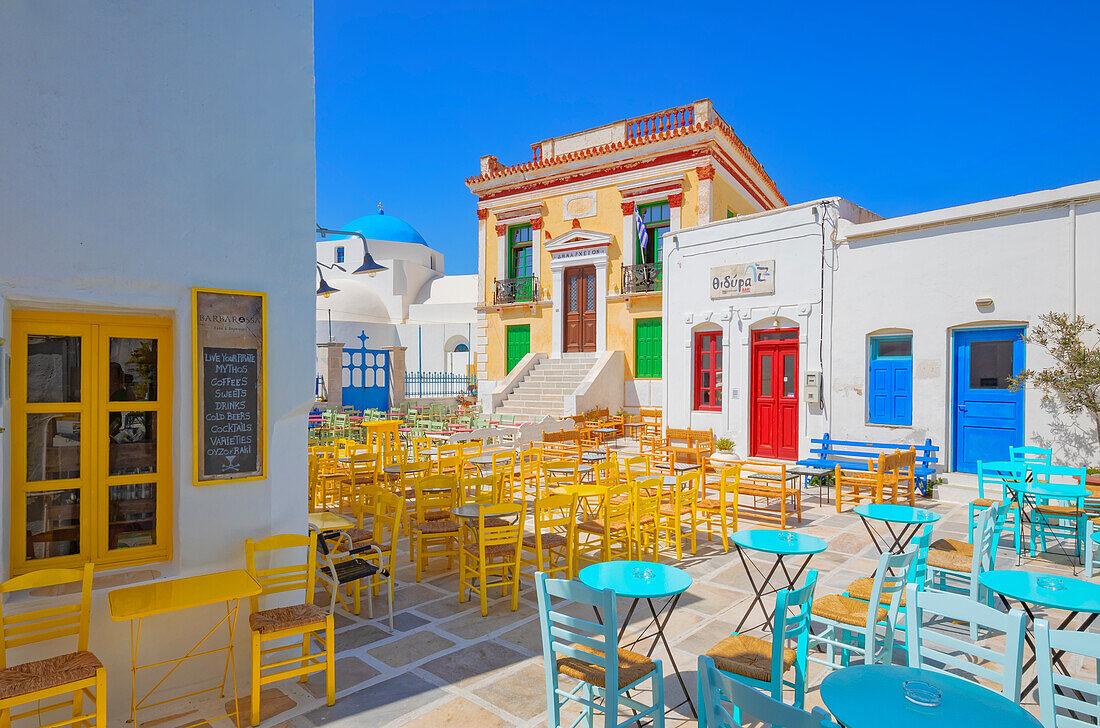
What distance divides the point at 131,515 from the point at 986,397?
10846mm

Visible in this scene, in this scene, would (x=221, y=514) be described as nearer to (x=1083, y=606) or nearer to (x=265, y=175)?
(x=265, y=175)

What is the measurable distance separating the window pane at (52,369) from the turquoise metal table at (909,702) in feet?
14.6

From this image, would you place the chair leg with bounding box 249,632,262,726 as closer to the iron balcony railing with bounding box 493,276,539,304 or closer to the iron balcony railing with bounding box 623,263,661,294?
the iron balcony railing with bounding box 623,263,661,294

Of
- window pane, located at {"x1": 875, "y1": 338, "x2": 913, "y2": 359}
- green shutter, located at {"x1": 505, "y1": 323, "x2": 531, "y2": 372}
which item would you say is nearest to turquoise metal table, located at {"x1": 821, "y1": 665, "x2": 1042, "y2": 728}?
window pane, located at {"x1": 875, "y1": 338, "x2": 913, "y2": 359}

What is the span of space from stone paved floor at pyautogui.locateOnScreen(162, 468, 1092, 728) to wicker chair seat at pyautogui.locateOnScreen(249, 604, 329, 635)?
1.55 feet

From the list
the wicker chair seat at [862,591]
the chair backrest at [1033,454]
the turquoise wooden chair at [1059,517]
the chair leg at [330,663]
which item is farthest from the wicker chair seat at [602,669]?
the chair backrest at [1033,454]

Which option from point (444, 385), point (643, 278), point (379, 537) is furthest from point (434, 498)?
point (444, 385)

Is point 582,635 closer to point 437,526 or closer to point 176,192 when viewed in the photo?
point 437,526

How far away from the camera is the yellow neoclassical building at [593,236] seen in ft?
55.5

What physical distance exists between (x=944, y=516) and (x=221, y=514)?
8.33 meters

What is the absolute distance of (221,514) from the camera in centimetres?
413

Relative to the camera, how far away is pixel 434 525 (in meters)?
5.94

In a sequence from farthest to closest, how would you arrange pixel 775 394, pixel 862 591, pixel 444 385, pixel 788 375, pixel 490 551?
pixel 444 385
pixel 775 394
pixel 788 375
pixel 490 551
pixel 862 591

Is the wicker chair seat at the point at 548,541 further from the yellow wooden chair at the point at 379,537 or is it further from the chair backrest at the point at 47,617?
the chair backrest at the point at 47,617
